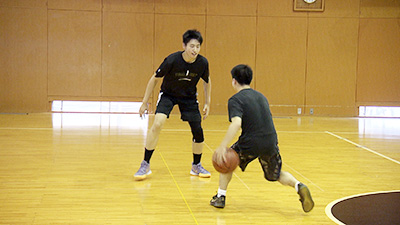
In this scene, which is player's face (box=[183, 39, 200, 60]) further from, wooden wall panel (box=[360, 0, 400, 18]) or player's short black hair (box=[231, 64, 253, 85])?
wooden wall panel (box=[360, 0, 400, 18])

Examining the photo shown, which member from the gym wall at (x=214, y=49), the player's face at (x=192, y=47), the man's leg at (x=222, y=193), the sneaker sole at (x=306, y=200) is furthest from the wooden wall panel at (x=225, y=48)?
the sneaker sole at (x=306, y=200)

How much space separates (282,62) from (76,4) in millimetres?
4724

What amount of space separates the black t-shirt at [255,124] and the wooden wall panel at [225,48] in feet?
25.2

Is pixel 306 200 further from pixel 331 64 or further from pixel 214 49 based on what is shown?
pixel 331 64

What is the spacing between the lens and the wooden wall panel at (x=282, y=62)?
39.1ft

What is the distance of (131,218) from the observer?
4098 mm

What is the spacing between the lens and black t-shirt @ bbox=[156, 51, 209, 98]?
5.30 metres

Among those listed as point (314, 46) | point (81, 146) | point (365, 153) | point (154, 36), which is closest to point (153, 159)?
point (81, 146)

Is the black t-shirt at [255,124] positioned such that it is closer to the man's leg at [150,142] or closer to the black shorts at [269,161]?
the black shorts at [269,161]

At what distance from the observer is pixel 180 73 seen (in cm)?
534

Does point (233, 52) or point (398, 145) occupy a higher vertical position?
point (233, 52)

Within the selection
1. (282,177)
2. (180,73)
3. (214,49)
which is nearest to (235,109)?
(282,177)

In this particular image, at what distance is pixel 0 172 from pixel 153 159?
71.3 inches

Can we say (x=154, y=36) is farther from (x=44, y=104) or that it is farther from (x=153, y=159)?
(x=153, y=159)
